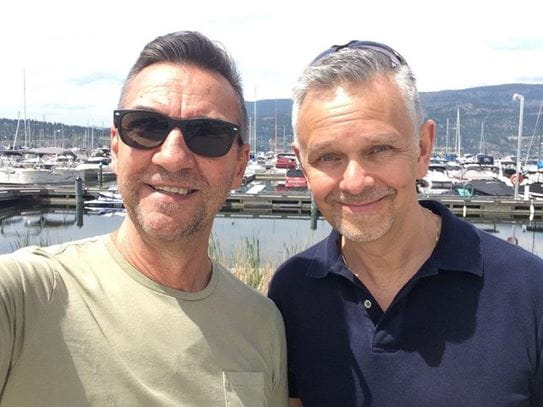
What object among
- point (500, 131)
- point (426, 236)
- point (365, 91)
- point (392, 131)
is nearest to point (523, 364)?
point (426, 236)

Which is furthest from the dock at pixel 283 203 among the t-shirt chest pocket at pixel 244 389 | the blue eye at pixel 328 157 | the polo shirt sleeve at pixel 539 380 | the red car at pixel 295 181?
the polo shirt sleeve at pixel 539 380

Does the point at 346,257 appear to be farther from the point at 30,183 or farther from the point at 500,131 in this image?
the point at 500,131

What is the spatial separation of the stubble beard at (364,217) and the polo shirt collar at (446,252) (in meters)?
0.18

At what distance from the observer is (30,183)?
127 ft

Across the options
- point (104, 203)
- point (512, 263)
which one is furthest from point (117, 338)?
point (104, 203)

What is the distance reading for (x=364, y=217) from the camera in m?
2.29

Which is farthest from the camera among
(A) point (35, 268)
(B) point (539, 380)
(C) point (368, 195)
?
(C) point (368, 195)

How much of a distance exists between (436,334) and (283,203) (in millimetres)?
28315

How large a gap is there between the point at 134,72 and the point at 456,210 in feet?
94.1

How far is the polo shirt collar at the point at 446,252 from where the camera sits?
7.34ft

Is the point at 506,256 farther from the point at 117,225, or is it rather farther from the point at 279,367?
the point at 117,225

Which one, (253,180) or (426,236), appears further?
(253,180)

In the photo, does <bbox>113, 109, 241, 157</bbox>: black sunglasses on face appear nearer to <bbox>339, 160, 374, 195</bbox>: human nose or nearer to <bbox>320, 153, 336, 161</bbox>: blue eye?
<bbox>320, 153, 336, 161</bbox>: blue eye

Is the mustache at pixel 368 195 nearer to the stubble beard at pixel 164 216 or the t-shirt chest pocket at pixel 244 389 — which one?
the stubble beard at pixel 164 216
